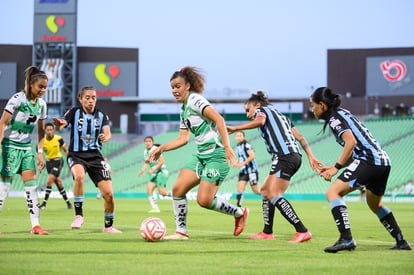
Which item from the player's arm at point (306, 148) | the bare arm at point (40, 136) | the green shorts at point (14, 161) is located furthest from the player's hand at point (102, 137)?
the player's arm at point (306, 148)

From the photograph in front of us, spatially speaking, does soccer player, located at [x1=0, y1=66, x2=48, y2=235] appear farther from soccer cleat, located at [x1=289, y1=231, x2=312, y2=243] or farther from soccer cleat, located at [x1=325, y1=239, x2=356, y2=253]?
soccer cleat, located at [x1=325, y1=239, x2=356, y2=253]

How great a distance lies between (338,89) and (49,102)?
2496cm

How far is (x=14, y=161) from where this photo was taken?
11000mm

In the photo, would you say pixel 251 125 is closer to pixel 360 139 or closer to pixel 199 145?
pixel 199 145

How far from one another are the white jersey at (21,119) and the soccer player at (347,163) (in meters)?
4.55

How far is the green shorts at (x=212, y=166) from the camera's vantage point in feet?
32.6

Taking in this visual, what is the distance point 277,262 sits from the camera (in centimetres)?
734

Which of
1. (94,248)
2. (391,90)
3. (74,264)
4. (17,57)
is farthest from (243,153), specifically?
(17,57)

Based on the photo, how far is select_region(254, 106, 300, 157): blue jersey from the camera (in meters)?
10.4

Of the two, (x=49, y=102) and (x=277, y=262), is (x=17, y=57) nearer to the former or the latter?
(x=49, y=102)

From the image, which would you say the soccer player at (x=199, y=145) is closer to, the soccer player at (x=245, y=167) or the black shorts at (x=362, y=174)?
the black shorts at (x=362, y=174)

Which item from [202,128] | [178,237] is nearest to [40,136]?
[178,237]

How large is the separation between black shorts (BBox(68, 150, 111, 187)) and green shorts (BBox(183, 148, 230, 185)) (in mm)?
2174

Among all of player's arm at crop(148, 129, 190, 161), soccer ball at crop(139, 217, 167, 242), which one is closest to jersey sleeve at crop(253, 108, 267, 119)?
player's arm at crop(148, 129, 190, 161)
